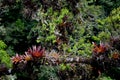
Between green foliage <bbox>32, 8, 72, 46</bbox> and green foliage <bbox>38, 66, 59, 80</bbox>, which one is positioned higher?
green foliage <bbox>32, 8, 72, 46</bbox>

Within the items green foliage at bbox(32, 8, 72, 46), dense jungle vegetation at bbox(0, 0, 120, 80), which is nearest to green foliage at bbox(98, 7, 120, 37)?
dense jungle vegetation at bbox(0, 0, 120, 80)

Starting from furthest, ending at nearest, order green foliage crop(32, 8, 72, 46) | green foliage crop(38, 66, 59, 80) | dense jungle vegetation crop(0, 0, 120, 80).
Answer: green foliage crop(32, 8, 72, 46) < green foliage crop(38, 66, 59, 80) < dense jungle vegetation crop(0, 0, 120, 80)

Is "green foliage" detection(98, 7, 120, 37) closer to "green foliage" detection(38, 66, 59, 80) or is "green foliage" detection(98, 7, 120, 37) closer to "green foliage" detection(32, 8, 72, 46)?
"green foliage" detection(32, 8, 72, 46)

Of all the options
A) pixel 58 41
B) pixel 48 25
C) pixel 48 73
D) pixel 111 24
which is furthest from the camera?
pixel 111 24

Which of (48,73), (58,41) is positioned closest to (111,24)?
(58,41)

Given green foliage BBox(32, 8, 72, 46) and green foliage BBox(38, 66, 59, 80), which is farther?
green foliage BBox(32, 8, 72, 46)

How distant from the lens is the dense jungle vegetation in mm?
2736

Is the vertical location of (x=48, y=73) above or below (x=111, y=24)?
below

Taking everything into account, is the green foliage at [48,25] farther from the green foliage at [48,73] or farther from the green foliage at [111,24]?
the green foliage at [111,24]

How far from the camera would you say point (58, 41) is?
134 inches

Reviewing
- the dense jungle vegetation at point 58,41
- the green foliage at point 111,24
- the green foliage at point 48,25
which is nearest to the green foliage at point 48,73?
the dense jungle vegetation at point 58,41

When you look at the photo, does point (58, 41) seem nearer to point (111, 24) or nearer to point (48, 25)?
point (48, 25)

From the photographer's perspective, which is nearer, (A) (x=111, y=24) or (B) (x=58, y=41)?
(B) (x=58, y=41)

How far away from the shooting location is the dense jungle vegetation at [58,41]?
2736 mm
